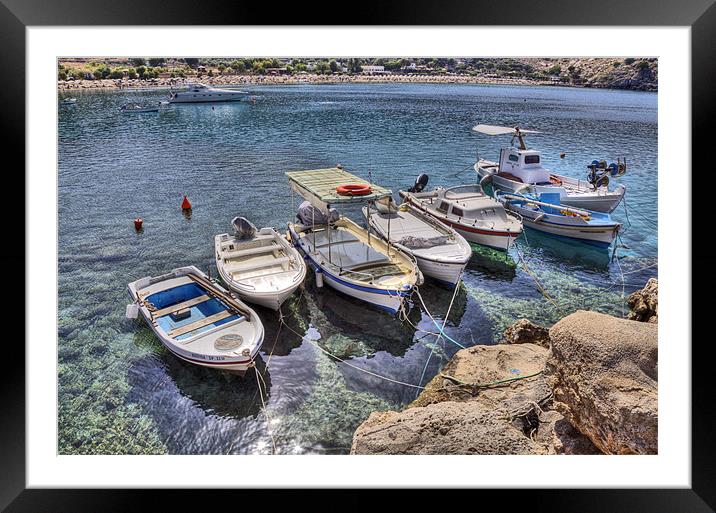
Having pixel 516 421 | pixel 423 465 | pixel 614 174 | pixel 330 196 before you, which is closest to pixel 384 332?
pixel 330 196

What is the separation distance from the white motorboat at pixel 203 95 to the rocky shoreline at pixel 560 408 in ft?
131

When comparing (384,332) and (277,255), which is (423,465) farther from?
(277,255)

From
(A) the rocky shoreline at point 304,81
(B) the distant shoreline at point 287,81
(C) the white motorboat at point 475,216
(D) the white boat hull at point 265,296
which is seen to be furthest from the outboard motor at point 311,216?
(B) the distant shoreline at point 287,81

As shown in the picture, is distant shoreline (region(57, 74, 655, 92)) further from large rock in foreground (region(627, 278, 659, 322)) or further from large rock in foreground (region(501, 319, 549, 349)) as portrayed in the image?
large rock in foreground (region(501, 319, 549, 349))

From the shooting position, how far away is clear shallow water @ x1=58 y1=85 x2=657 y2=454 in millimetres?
9703

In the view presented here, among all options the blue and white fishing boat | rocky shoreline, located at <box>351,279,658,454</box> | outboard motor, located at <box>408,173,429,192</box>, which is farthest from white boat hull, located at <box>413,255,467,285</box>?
outboard motor, located at <box>408,173,429,192</box>

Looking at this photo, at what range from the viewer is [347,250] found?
1496 cm

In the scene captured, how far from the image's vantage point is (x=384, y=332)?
1268 centimetres

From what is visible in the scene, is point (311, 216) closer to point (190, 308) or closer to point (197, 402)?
point (190, 308)

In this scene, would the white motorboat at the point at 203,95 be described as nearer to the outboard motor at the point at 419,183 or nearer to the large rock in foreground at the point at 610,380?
the outboard motor at the point at 419,183
